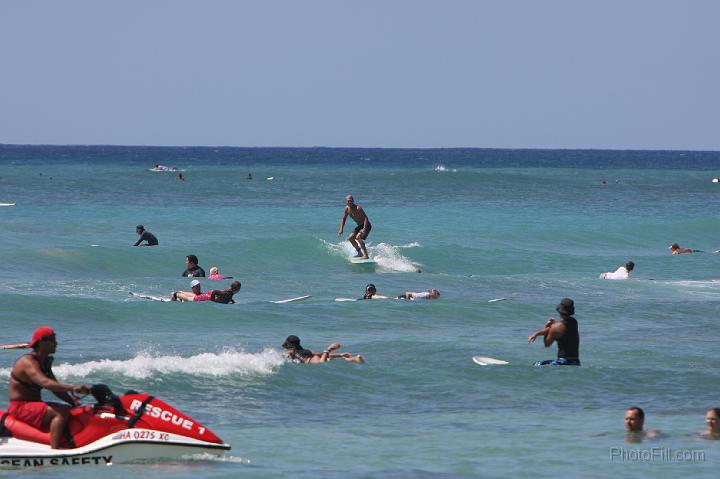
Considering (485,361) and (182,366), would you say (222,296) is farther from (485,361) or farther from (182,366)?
(485,361)

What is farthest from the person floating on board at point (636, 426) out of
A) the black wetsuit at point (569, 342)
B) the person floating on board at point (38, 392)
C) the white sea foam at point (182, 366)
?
the person floating on board at point (38, 392)

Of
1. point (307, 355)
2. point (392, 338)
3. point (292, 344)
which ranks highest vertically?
point (292, 344)

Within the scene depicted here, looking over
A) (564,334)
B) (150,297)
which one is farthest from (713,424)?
(150,297)

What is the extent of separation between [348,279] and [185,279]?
420 centimetres

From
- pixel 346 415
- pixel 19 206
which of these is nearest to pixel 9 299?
pixel 346 415

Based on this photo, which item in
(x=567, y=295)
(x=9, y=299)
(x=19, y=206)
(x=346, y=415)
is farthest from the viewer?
(x=19, y=206)

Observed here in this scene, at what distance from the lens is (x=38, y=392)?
1065cm

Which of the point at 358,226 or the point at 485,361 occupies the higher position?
the point at 358,226

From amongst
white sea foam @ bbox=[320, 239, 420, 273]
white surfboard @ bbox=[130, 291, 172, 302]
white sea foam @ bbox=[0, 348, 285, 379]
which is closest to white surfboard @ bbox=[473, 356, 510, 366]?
white sea foam @ bbox=[0, 348, 285, 379]

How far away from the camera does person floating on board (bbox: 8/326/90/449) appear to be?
10.4m

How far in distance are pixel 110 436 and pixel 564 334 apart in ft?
23.3

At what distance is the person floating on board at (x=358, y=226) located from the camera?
2862cm

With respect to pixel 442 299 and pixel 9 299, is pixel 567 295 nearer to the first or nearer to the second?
pixel 442 299

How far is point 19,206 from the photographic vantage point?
174 ft
